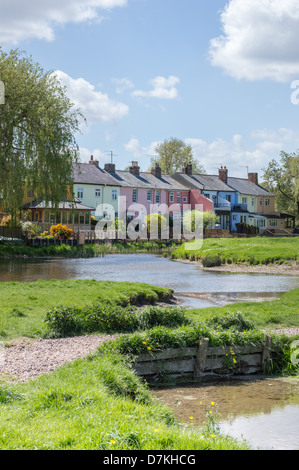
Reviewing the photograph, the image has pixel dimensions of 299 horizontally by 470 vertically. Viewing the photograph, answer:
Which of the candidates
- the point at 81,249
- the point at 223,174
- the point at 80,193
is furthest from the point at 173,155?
the point at 81,249

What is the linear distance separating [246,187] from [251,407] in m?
88.4

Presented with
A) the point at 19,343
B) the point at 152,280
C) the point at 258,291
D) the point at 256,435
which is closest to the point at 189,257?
the point at 152,280

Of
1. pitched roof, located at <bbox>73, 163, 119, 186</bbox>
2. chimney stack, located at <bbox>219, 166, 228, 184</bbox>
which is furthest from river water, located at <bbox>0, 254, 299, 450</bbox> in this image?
chimney stack, located at <bbox>219, 166, 228, 184</bbox>

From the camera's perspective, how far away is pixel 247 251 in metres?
46.4

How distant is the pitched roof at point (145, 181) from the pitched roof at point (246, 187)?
39.2 ft

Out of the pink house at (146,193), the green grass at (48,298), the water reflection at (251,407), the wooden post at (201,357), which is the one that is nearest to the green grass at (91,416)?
the water reflection at (251,407)

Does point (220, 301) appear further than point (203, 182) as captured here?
No

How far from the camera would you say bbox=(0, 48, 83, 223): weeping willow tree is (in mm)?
26953

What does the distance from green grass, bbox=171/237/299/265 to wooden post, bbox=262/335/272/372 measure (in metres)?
30.6

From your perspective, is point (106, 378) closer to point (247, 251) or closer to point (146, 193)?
point (247, 251)

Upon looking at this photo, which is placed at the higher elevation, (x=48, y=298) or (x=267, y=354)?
(x=48, y=298)

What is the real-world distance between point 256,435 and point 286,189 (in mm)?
85940

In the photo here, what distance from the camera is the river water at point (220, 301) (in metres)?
8.34
